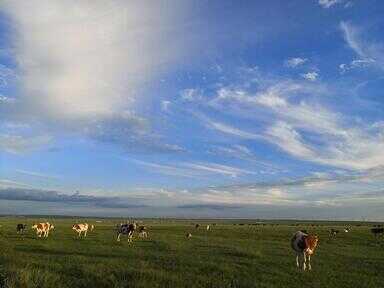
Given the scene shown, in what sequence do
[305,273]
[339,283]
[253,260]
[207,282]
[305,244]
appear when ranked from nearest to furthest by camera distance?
[207,282]
[339,283]
[305,273]
[305,244]
[253,260]

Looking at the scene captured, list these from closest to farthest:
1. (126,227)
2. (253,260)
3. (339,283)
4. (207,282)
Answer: (207,282) → (339,283) → (253,260) → (126,227)

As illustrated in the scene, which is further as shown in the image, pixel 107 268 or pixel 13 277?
pixel 107 268

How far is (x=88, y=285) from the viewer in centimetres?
2098

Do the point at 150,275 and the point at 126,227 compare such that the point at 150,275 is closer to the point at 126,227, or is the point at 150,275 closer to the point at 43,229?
the point at 126,227

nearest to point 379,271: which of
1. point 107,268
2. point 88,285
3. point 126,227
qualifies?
point 107,268

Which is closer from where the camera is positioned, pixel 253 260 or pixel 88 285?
pixel 88 285

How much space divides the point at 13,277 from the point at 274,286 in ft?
36.7

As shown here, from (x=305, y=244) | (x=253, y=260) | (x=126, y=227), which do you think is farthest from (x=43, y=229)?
(x=305, y=244)

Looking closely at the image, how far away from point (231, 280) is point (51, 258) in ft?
43.6

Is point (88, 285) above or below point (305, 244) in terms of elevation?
below

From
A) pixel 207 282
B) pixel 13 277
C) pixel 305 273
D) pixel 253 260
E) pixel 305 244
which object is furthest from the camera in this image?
pixel 253 260

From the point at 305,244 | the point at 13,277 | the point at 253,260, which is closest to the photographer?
the point at 13,277

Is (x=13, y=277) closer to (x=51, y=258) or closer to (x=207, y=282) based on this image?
(x=207, y=282)

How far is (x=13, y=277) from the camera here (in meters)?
19.9
